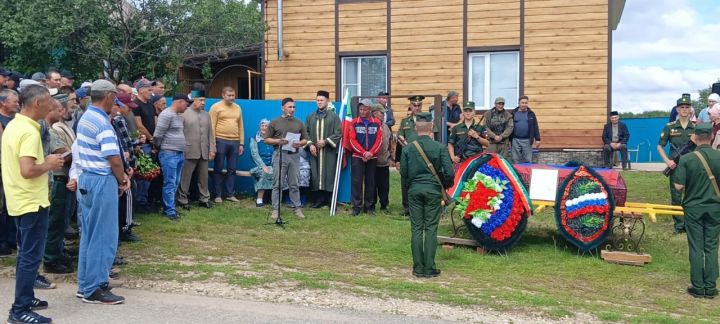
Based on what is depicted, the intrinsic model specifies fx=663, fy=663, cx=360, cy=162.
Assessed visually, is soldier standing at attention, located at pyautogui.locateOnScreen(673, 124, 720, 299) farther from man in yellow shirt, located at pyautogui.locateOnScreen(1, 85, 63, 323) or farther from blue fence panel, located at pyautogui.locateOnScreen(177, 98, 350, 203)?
blue fence panel, located at pyautogui.locateOnScreen(177, 98, 350, 203)

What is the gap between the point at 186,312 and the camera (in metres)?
5.94

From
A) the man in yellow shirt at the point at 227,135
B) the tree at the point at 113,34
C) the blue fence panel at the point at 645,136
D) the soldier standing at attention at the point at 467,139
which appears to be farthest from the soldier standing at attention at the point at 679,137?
the blue fence panel at the point at 645,136

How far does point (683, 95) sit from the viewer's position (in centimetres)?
1076

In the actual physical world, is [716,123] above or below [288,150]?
above

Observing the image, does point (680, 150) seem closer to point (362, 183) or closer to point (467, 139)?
point (467, 139)

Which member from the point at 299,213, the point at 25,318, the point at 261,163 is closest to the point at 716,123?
the point at 299,213

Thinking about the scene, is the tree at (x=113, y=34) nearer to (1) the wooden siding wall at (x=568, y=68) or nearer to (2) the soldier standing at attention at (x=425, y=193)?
(1) the wooden siding wall at (x=568, y=68)

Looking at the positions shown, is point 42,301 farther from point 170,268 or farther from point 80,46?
point 80,46

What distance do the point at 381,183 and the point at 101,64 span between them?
28.2ft

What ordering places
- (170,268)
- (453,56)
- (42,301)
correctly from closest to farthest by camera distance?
1. (42,301)
2. (170,268)
3. (453,56)

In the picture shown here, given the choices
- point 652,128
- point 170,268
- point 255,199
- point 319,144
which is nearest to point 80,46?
point 255,199

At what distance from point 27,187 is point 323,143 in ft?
21.6

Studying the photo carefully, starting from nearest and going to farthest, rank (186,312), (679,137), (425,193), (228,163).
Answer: (186,312), (425,193), (679,137), (228,163)

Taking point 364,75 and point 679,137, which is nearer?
point 679,137
